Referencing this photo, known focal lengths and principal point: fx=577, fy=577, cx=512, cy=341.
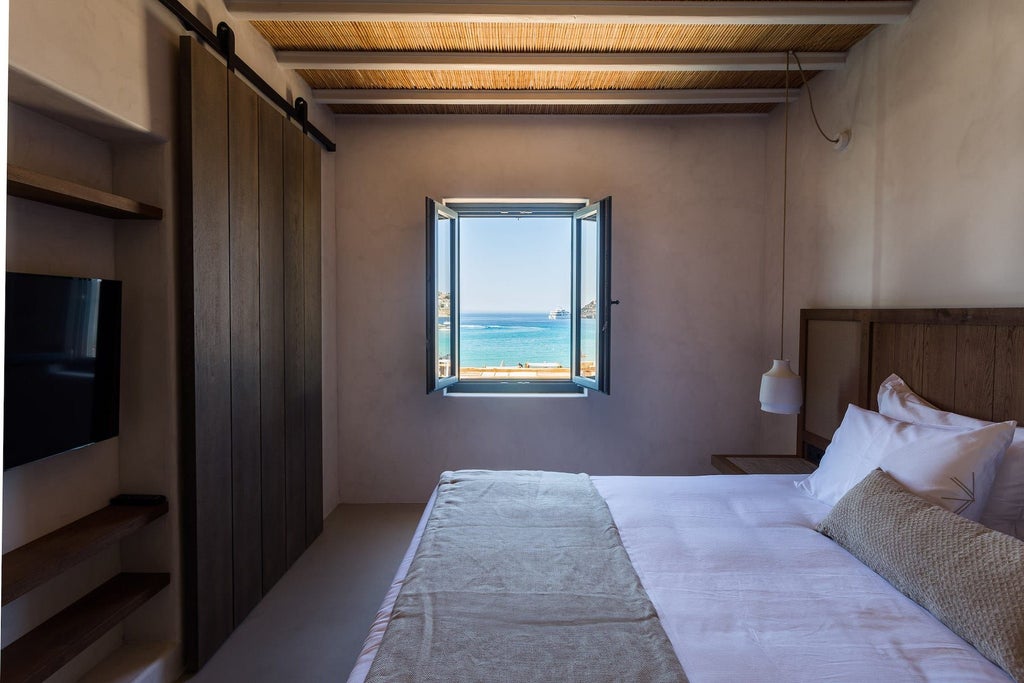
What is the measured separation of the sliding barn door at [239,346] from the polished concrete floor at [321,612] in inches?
3.6

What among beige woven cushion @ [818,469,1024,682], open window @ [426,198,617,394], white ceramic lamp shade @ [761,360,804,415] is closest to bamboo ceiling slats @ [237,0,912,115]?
open window @ [426,198,617,394]

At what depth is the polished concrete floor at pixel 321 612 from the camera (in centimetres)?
221

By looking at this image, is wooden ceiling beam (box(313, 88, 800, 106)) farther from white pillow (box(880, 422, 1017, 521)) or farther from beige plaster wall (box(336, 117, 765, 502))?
white pillow (box(880, 422, 1017, 521))

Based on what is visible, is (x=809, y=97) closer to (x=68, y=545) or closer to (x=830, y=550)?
(x=830, y=550)

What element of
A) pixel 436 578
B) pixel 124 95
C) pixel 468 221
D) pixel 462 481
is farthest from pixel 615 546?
pixel 468 221

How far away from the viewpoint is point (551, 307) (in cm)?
493

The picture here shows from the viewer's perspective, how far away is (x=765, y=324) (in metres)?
3.89

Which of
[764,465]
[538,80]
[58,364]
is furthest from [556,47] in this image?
[58,364]

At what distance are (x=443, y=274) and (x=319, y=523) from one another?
5.66ft

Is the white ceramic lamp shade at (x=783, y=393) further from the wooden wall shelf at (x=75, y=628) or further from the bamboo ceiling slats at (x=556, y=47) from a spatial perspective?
the wooden wall shelf at (x=75, y=628)

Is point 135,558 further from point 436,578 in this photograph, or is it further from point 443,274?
point 443,274

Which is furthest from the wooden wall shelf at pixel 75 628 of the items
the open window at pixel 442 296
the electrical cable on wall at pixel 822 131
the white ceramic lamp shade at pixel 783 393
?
the electrical cable on wall at pixel 822 131

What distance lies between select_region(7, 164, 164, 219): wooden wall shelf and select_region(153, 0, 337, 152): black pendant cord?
2.44 ft

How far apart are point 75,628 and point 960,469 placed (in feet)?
9.08
